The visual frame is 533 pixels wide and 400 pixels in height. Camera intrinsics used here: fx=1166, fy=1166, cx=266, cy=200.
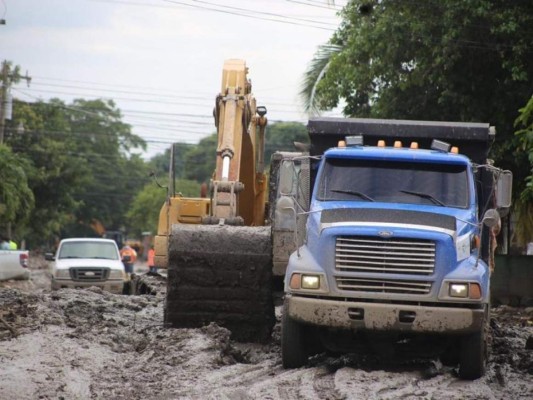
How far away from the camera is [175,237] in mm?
15773

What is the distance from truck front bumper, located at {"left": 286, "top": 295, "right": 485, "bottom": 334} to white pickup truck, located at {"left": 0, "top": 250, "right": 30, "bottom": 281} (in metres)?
23.5

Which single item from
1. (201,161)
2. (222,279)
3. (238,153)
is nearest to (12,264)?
(238,153)

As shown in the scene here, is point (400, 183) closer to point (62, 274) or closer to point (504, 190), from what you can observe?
point (504, 190)

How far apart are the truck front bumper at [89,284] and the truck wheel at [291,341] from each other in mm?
15888

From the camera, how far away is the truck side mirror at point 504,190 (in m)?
14.3

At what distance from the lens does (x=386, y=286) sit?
13195mm

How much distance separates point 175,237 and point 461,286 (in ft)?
14.2

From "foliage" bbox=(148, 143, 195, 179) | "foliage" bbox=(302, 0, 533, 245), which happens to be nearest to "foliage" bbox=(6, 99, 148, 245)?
"foliage" bbox=(148, 143, 195, 179)

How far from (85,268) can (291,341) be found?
53.1ft

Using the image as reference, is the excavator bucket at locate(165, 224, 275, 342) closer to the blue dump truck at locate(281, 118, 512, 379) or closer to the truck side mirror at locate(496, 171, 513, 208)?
the blue dump truck at locate(281, 118, 512, 379)

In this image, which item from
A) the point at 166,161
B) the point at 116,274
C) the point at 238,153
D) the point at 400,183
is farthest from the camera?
the point at 166,161

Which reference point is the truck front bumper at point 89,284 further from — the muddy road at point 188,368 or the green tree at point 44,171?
the green tree at point 44,171

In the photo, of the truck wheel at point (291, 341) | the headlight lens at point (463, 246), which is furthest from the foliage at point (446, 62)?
the truck wheel at point (291, 341)

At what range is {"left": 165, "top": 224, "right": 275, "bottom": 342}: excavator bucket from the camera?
15.6m
